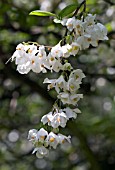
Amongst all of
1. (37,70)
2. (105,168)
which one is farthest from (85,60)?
(37,70)

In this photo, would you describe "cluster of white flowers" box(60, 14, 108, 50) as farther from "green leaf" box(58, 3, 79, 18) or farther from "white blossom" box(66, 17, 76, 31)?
"green leaf" box(58, 3, 79, 18)

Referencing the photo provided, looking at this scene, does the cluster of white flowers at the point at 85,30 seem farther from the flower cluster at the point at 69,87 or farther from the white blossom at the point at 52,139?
the white blossom at the point at 52,139

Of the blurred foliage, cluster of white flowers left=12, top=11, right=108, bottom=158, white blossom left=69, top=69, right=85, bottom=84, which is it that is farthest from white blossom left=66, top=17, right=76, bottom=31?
the blurred foliage

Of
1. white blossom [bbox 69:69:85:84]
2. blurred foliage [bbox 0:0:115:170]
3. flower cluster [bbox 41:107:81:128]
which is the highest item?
blurred foliage [bbox 0:0:115:170]

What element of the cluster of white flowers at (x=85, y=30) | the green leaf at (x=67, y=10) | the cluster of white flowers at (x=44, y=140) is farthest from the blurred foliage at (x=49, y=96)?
the cluster of white flowers at (x=44, y=140)

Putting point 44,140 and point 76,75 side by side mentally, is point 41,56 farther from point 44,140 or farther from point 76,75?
point 44,140

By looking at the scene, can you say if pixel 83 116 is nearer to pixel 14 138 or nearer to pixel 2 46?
pixel 14 138
